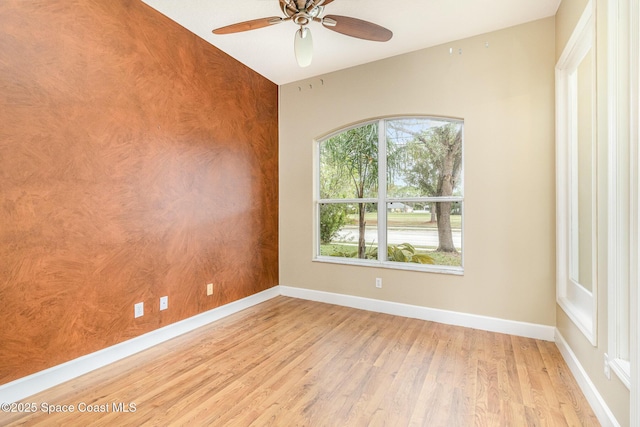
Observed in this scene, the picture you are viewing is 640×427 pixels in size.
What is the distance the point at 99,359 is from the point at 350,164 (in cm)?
321

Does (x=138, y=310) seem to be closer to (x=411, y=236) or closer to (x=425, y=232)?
(x=411, y=236)

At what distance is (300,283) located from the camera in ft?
13.5

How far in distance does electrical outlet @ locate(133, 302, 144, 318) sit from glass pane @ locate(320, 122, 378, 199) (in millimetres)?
2454

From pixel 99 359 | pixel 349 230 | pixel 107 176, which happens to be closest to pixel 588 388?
pixel 349 230

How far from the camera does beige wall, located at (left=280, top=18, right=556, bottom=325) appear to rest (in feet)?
8.98

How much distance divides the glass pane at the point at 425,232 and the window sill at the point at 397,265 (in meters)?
0.06

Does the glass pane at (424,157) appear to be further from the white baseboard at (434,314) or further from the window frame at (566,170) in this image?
the white baseboard at (434,314)

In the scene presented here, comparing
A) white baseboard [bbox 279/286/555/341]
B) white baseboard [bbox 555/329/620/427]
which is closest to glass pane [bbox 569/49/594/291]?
white baseboard [bbox 555/329/620/427]

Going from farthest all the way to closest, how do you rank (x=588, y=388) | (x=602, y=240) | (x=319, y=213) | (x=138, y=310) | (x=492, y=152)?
(x=319, y=213)
(x=492, y=152)
(x=138, y=310)
(x=588, y=388)
(x=602, y=240)

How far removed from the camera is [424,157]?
3.38 metres

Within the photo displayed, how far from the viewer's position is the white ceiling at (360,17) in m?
2.55

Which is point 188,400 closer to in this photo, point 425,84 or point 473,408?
point 473,408

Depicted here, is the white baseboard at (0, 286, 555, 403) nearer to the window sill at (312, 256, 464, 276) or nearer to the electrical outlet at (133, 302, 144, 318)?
the electrical outlet at (133, 302, 144, 318)

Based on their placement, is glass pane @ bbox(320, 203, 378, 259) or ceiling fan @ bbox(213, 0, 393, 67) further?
glass pane @ bbox(320, 203, 378, 259)
